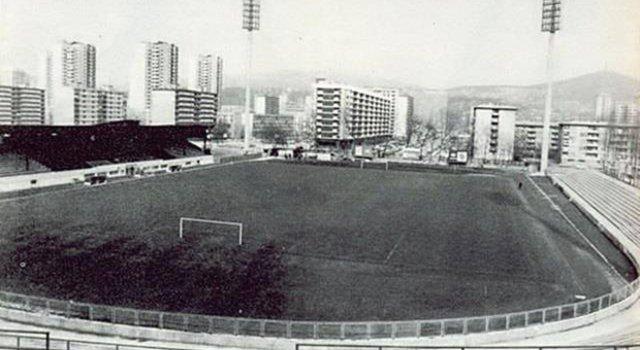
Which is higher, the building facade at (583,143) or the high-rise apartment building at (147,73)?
the high-rise apartment building at (147,73)

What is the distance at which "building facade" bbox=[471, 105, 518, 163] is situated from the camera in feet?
281

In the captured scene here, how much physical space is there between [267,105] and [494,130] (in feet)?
312

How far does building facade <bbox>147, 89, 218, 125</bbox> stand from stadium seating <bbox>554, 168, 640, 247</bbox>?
54458 mm

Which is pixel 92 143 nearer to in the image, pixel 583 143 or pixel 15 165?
pixel 15 165

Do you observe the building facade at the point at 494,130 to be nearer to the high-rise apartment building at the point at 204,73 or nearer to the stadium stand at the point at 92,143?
the stadium stand at the point at 92,143

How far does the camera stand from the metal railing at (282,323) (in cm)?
1357

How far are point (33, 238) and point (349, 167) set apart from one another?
115 feet

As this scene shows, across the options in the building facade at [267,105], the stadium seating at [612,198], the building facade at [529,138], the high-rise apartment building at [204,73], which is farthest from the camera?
the building facade at [267,105]

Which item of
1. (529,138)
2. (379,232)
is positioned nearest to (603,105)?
(529,138)

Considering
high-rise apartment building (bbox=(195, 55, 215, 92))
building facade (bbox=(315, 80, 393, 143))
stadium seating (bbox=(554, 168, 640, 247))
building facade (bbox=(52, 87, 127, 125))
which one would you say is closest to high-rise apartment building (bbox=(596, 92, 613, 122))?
building facade (bbox=(315, 80, 393, 143))

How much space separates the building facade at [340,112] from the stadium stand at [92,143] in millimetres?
30681

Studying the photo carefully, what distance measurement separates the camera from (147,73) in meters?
112

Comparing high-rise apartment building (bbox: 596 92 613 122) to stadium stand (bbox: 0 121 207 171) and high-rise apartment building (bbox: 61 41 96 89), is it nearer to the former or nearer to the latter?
stadium stand (bbox: 0 121 207 171)

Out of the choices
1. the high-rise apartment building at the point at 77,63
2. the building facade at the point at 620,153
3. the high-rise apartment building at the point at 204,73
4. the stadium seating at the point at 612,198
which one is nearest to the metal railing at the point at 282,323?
the stadium seating at the point at 612,198
